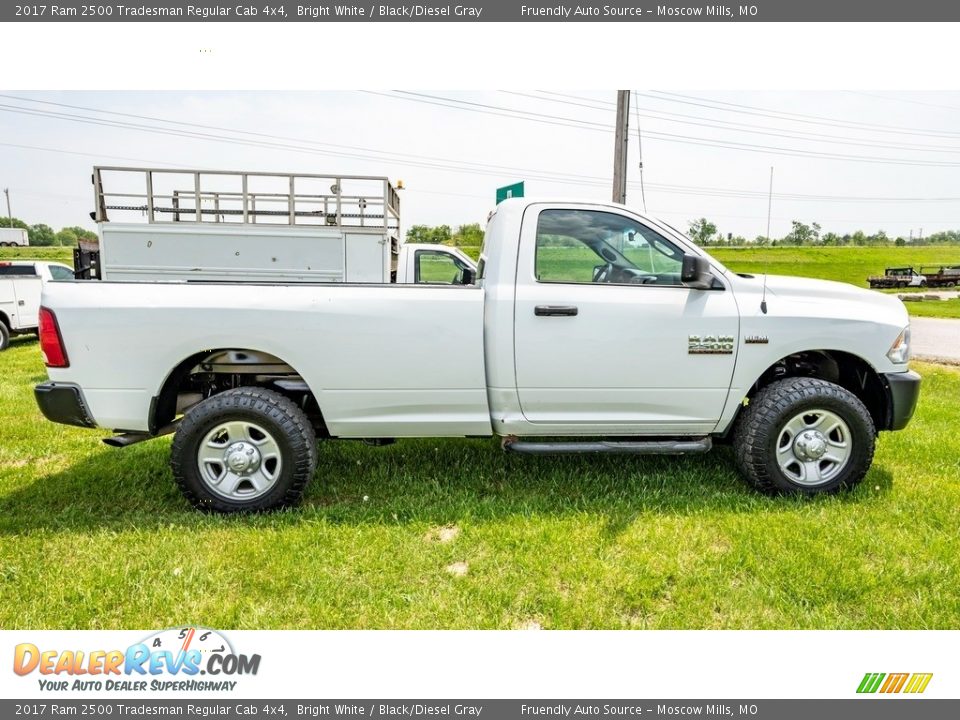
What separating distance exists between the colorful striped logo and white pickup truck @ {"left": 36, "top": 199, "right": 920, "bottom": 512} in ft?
4.82

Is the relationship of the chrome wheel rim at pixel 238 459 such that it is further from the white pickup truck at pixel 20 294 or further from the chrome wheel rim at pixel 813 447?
the white pickup truck at pixel 20 294

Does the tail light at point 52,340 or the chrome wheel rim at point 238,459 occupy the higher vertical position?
the tail light at point 52,340

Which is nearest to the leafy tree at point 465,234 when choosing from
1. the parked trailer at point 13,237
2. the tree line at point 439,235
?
the tree line at point 439,235

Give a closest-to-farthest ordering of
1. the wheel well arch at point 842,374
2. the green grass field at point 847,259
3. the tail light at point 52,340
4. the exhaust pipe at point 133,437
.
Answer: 1. the tail light at point 52,340
2. the exhaust pipe at point 133,437
3. the wheel well arch at point 842,374
4. the green grass field at point 847,259

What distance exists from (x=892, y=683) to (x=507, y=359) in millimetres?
2330

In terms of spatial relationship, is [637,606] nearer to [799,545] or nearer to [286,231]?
[799,545]

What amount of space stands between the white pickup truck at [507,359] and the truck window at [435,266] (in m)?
4.55

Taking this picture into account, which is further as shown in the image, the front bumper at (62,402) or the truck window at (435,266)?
the truck window at (435,266)

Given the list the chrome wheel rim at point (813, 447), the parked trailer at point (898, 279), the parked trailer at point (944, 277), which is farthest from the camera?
the parked trailer at point (944, 277)

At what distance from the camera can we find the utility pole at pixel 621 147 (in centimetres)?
1052

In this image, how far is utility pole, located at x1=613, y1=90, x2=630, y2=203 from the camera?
10.5m

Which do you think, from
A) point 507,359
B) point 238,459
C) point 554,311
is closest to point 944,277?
point 554,311

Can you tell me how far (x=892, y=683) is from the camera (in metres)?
2.37

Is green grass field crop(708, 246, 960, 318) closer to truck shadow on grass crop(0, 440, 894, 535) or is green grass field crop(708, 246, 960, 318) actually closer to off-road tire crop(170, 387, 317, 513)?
truck shadow on grass crop(0, 440, 894, 535)
